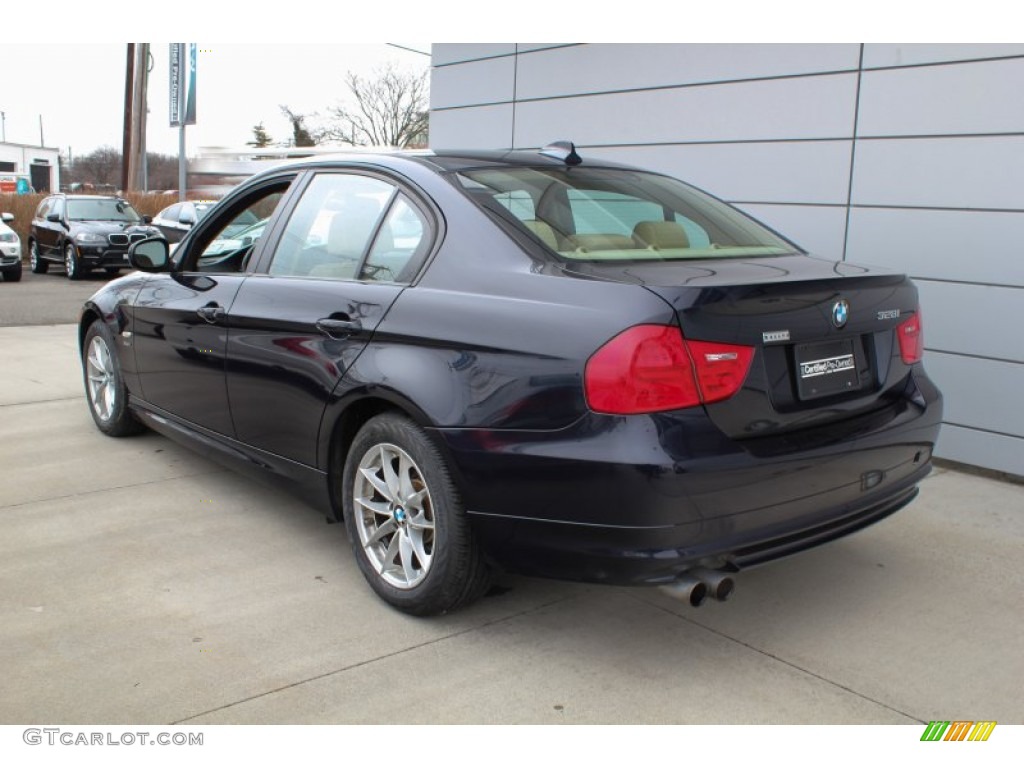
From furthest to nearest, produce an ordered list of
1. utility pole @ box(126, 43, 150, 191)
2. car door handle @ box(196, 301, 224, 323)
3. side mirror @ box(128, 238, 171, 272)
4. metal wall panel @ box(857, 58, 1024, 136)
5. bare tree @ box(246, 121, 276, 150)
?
bare tree @ box(246, 121, 276, 150) → utility pole @ box(126, 43, 150, 191) → metal wall panel @ box(857, 58, 1024, 136) → side mirror @ box(128, 238, 171, 272) → car door handle @ box(196, 301, 224, 323)

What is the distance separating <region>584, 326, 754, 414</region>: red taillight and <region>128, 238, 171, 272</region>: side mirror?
116 inches

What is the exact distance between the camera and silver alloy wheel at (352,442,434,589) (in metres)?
3.30

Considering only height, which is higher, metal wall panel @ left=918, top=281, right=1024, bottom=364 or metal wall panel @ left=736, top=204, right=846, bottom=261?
metal wall panel @ left=736, top=204, right=846, bottom=261

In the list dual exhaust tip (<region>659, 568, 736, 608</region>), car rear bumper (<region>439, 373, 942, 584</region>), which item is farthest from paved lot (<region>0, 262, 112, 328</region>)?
dual exhaust tip (<region>659, 568, 736, 608</region>)

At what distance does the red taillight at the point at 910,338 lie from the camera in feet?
11.2

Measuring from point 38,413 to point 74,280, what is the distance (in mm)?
13101

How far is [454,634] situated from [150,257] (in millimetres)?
2677

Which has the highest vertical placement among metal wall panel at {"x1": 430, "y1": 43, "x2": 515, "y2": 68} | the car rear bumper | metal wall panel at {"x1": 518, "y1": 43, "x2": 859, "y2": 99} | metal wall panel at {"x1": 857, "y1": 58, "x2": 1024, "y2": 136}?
metal wall panel at {"x1": 430, "y1": 43, "x2": 515, "y2": 68}

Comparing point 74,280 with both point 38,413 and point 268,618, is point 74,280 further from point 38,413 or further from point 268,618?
point 268,618

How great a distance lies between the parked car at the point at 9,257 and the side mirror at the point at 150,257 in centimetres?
1422

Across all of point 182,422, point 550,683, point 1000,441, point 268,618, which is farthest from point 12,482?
point 1000,441

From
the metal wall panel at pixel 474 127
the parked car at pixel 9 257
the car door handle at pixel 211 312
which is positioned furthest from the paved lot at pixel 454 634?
the parked car at pixel 9 257

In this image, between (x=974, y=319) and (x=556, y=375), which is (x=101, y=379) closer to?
(x=556, y=375)
